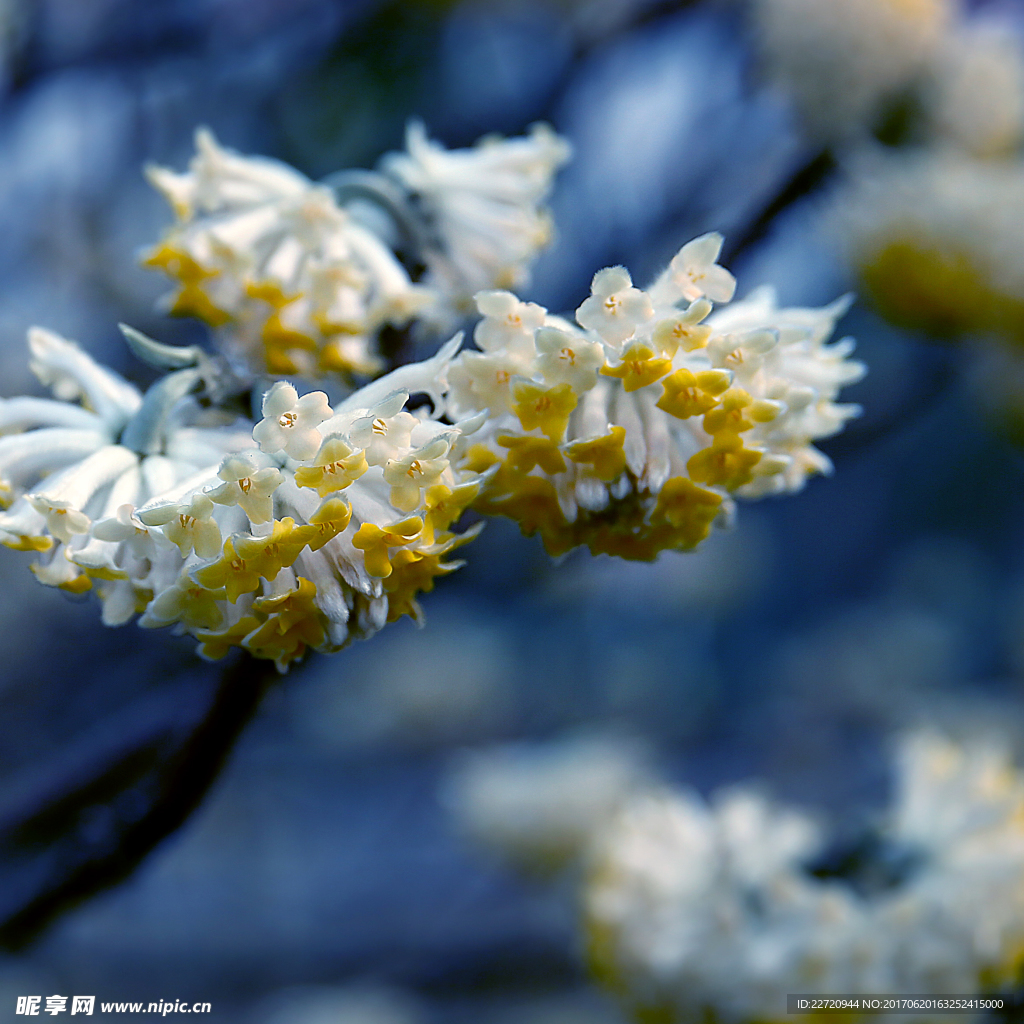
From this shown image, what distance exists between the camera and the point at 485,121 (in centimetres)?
254

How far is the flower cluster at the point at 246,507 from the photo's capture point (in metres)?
0.70

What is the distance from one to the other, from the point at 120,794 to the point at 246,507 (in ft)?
2.67

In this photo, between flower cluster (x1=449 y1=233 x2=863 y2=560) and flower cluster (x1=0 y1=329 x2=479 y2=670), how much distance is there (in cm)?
5

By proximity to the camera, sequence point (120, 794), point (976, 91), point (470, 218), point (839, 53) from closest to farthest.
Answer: point (470, 218) < point (120, 794) < point (839, 53) < point (976, 91)

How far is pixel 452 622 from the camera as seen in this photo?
510cm

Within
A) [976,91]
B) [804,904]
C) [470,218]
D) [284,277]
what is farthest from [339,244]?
[976,91]

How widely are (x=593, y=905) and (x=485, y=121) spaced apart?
1.91 metres

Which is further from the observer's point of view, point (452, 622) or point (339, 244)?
point (452, 622)

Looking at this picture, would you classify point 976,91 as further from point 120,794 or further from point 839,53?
point 120,794

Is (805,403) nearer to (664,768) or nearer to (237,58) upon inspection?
(237,58)

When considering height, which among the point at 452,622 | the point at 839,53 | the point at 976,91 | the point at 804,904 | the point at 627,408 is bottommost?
the point at 452,622

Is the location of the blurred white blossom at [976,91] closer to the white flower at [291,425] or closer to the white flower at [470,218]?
the white flower at [470,218]

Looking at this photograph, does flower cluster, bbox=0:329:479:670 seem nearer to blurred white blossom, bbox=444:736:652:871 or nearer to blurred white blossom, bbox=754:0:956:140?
blurred white blossom, bbox=754:0:956:140

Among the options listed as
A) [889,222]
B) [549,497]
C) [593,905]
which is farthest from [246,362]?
[889,222]
